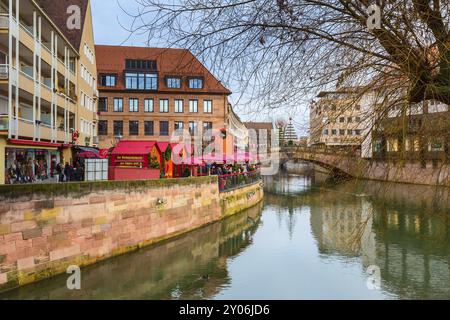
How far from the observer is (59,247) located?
14773 mm

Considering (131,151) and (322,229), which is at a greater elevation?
(131,151)

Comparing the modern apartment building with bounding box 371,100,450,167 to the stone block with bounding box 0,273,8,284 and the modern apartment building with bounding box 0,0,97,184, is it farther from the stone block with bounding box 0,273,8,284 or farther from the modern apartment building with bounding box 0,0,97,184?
the modern apartment building with bounding box 0,0,97,184

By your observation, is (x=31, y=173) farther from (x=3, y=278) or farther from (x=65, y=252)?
(x=3, y=278)

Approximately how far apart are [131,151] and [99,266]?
676 cm

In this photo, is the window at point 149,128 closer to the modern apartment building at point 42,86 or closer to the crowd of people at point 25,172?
the modern apartment building at point 42,86

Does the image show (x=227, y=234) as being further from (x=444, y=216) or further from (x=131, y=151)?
(x=444, y=216)

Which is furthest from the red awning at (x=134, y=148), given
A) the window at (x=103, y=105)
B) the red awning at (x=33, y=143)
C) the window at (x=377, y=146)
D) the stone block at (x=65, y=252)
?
the window at (x=103, y=105)

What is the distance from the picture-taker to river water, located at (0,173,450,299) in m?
13.0

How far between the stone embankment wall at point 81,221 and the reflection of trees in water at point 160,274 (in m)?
0.44

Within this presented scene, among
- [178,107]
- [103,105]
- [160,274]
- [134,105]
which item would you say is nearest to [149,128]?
[134,105]

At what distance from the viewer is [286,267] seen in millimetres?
16750

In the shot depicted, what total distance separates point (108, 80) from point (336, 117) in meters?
46.0

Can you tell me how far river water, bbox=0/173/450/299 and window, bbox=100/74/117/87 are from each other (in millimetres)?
28617
